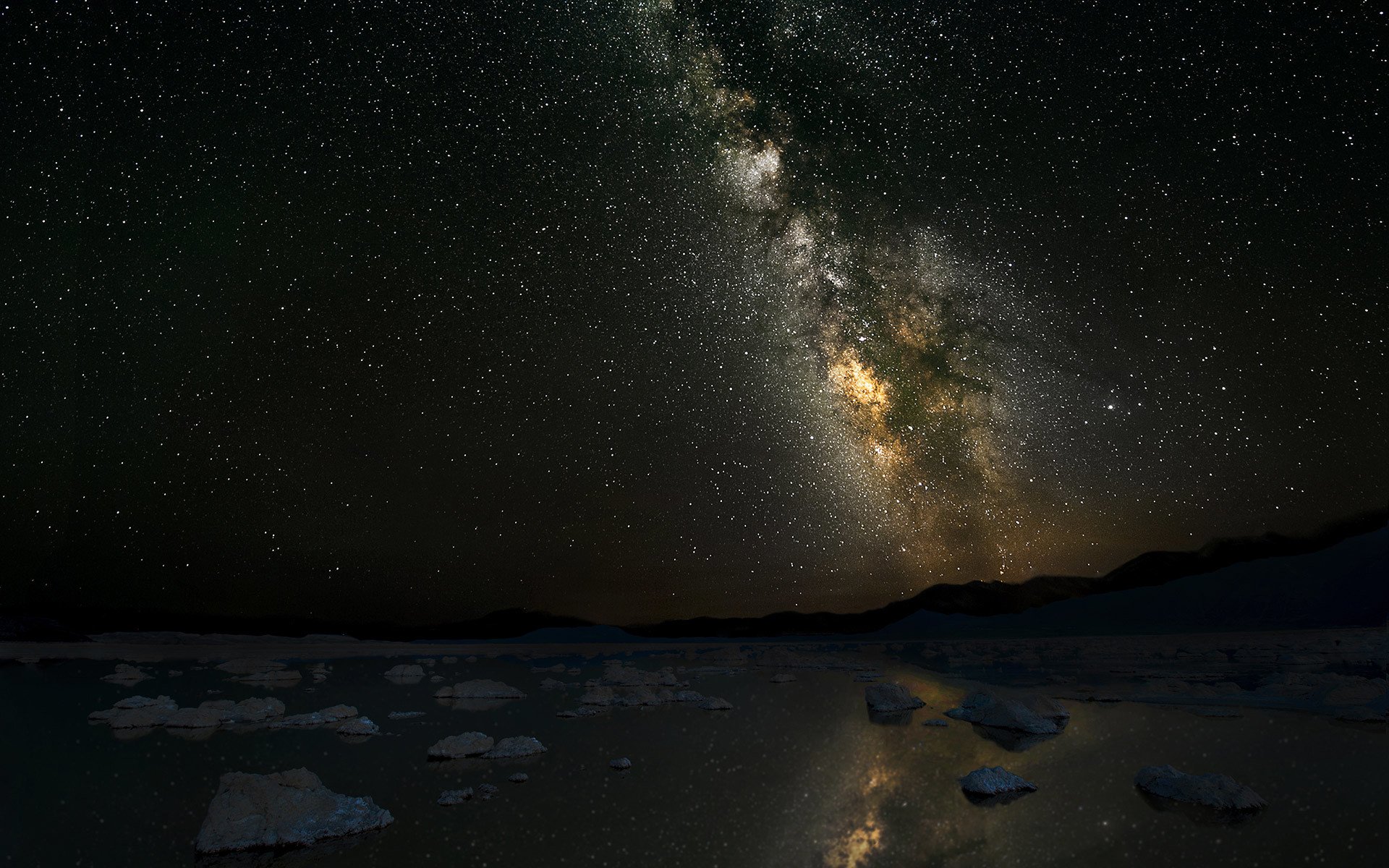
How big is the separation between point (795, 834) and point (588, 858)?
7.08 ft

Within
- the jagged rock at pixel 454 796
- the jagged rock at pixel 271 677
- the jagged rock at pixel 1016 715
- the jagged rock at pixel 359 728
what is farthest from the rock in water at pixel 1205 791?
the jagged rock at pixel 271 677

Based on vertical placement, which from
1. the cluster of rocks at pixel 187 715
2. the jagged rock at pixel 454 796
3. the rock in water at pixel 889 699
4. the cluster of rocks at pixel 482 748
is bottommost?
the cluster of rocks at pixel 187 715

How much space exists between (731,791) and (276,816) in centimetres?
502

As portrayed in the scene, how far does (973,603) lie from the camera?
105812 mm

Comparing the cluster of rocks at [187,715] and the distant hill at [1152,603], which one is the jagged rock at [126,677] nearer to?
the cluster of rocks at [187,715]

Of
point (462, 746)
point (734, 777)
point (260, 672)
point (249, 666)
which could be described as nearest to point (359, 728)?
point (462, 746)

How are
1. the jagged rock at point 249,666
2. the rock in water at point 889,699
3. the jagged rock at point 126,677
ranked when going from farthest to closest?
the jagged rock at point 249,666
the jagged rock at point 126,677
the rock in water at point 889,699

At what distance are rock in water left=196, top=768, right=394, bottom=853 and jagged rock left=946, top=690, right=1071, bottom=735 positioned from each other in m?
11.7

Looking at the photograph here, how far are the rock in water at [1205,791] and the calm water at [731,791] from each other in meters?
0.21

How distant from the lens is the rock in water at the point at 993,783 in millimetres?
8883

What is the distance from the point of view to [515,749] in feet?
36.5

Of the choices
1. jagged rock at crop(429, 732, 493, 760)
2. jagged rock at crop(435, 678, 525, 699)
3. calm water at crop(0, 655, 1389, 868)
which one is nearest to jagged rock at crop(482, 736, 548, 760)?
jagged rock at crop(429, 732, 493, 760)

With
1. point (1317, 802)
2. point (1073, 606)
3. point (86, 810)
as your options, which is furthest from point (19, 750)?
point (1073, 606)

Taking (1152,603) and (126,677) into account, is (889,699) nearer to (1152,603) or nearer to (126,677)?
(126,677)
